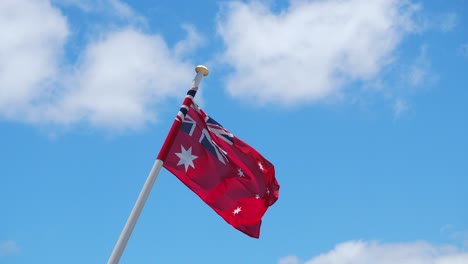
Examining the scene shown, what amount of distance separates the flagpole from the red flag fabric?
0.34m

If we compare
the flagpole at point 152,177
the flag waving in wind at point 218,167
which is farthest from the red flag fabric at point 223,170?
the flagpole at point 152,177

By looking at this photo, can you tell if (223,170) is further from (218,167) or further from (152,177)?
(152,177)

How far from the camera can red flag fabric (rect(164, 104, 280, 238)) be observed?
16062mm

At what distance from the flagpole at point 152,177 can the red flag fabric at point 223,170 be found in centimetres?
34

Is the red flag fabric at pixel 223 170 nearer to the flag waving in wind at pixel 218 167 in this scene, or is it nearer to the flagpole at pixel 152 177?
the flag waving in wind at pixel 218 167

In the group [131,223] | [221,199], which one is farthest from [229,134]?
[131,223]

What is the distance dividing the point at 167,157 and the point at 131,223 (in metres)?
2.41

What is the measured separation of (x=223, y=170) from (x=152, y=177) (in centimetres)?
324

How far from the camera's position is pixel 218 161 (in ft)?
55.8

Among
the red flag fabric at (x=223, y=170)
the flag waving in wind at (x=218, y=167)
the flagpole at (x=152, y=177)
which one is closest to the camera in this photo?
the flagpole at (x=152, y=177)

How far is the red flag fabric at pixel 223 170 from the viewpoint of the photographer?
16.1 m

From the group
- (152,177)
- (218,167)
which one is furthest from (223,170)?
(152,177)

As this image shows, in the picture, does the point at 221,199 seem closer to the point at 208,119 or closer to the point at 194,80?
the point at 208,119

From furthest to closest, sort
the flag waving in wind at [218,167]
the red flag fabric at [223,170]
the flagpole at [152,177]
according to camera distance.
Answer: the red flag fabric at [223,170] → the flag waving in wind at [218,167] → the flagpole at [152,177]
